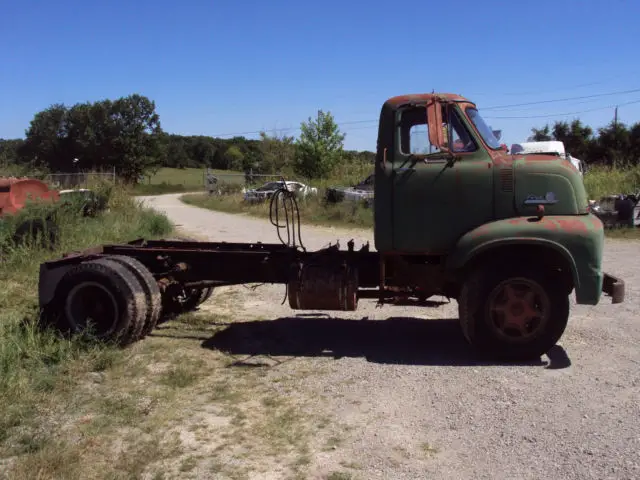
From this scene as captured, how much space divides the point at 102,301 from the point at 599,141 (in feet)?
162

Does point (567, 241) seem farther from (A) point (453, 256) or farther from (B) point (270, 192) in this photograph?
(B) point (270, 192)

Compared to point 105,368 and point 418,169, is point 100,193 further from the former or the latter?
point 418,169

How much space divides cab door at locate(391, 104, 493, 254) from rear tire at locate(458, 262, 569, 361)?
529mm

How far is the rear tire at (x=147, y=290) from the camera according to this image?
6156 mm

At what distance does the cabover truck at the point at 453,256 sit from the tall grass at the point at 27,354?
0.36 metres

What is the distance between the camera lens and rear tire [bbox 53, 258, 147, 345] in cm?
600

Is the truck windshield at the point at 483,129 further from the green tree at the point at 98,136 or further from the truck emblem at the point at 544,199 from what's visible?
the green tree at the point at 98,136

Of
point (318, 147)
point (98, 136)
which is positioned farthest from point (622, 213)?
point (98, 136)

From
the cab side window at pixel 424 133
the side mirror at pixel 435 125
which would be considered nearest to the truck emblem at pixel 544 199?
the cab side window at pixel 424 133

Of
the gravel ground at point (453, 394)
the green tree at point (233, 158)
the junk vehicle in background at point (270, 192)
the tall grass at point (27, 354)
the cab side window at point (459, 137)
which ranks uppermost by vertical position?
the green tree at point (233, 158)

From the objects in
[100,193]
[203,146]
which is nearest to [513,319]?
[100,193]

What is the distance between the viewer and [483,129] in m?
5.91

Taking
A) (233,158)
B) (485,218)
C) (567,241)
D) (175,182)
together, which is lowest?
(567,241)

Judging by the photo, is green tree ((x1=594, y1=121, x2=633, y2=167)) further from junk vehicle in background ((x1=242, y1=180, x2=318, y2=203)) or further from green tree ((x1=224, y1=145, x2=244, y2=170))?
green tree ((x1=224, y1=145, x2=244, y2=170))
